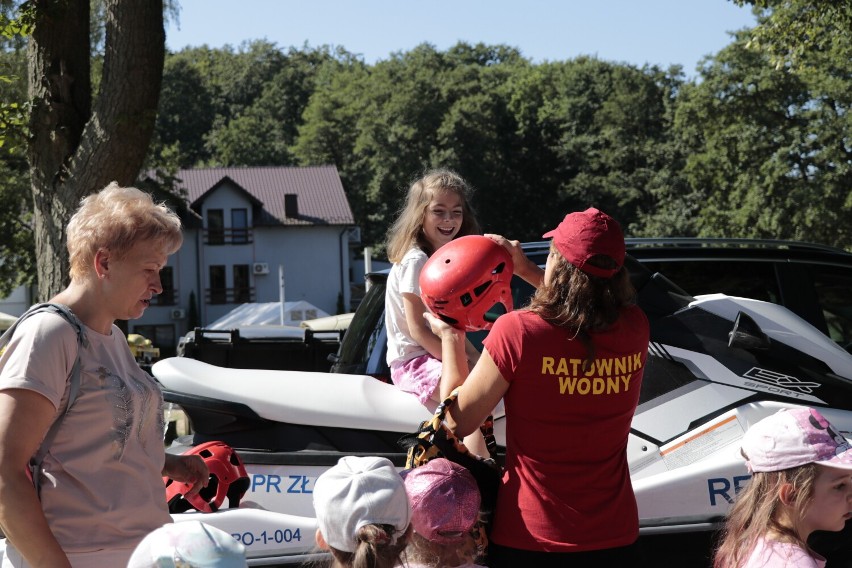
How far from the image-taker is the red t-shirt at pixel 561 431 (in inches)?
118

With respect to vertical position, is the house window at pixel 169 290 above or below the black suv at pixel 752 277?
below

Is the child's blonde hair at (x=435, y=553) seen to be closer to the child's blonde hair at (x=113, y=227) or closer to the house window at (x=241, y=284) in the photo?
the child's blonde hair at (x=113, y=227)

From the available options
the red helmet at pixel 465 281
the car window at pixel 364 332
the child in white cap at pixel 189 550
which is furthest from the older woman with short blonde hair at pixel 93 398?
the car window at pixel 364 332

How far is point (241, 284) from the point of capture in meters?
60.5

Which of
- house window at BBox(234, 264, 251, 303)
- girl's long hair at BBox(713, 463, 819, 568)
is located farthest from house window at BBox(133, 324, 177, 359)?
girl's long hair at BBox(713, 463, 819, 568)

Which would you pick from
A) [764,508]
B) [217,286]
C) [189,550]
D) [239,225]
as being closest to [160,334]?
[217,286]

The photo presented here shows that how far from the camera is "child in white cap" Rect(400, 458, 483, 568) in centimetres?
277

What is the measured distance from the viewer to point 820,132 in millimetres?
33312

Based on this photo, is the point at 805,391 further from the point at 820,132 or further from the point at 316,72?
the point at 316,72

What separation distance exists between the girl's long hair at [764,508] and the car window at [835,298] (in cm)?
289

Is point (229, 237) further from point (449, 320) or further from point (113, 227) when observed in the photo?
point (113, 227)

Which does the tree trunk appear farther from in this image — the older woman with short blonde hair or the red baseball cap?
the red baseball cap

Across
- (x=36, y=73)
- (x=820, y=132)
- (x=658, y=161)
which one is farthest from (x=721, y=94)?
(x=36, y=73)

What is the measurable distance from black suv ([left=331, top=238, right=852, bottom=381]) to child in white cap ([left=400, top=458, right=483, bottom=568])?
246 cm
